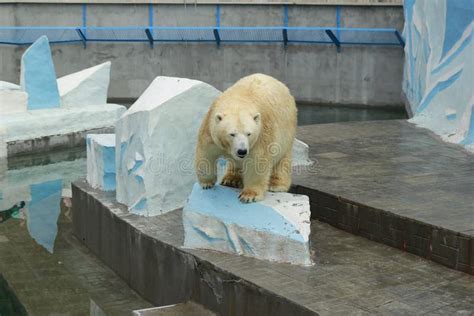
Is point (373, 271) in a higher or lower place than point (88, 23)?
lower

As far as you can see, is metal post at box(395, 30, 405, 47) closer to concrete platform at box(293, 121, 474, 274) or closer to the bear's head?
concrete platform at box(293, 121, 474, 274)

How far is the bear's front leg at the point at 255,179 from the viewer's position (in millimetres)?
6250

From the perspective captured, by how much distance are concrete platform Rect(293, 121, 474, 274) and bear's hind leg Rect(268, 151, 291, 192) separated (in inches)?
23.1

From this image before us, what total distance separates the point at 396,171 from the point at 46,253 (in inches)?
150

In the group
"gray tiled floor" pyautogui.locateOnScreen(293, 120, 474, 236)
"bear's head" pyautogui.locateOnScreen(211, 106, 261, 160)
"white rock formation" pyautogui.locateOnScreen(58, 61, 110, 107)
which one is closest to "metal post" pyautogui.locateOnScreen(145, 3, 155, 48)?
"white rock formation" pyautogui.locateOnScreen(58, 61, 110, 107)

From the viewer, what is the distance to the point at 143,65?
19.3 meters

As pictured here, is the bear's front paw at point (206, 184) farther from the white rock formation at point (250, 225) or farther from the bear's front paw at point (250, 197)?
the bear's front paw at point (250, 197)

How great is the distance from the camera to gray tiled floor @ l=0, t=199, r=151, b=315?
23.1 ft

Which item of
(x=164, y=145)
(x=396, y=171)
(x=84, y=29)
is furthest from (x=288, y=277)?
(x=84, y=29)

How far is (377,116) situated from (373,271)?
11065 millimetres

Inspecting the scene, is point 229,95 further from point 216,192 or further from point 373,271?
point 373,271

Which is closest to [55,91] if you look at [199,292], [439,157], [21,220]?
[21,220]

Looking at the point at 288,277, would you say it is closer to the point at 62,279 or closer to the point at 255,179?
the point at 255,179

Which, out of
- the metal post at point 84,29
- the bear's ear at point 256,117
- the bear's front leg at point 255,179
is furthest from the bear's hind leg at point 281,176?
the metal post at point 84,29
